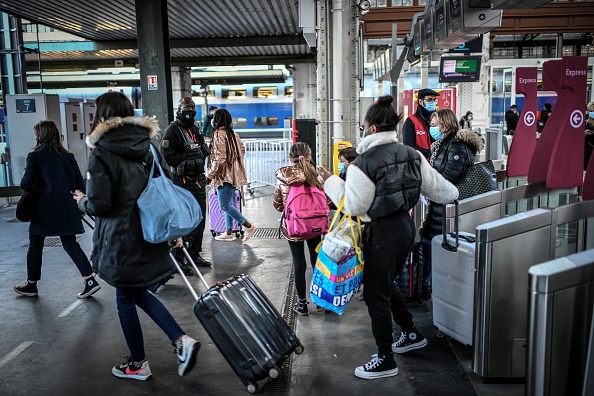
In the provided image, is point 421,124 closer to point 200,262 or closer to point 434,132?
point 434,132

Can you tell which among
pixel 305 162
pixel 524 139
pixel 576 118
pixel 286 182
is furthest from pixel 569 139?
pixel 286 182

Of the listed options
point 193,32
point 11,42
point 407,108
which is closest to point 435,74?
point 407,108

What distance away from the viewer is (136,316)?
3.86m

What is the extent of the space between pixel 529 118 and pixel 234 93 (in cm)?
2720

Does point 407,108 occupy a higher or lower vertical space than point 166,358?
higher

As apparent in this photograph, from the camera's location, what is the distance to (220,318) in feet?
11.7

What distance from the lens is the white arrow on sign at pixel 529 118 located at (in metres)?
5.69

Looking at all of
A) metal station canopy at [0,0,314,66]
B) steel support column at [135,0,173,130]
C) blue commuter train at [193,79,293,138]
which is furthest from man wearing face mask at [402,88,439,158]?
blue commuter train at [193,79,293,138]

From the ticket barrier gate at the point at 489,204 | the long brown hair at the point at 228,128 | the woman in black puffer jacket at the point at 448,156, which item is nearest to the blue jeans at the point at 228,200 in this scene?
the long brown hair at the point at 228,128

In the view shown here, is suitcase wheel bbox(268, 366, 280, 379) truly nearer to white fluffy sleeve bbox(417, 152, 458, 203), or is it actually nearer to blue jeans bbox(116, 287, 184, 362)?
blue jeans bbox(116, 287, 184, 362)

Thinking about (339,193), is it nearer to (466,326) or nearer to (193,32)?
(466,326)

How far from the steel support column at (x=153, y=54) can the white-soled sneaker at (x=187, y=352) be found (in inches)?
255

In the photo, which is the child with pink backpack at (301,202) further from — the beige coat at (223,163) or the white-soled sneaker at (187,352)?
the beige coat at (223,163)

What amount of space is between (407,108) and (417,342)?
16.7 m
